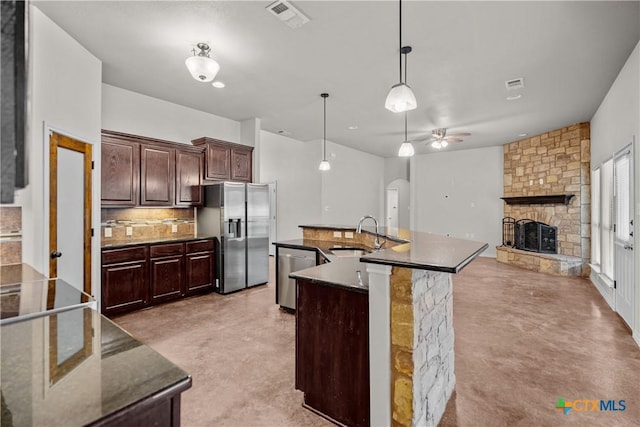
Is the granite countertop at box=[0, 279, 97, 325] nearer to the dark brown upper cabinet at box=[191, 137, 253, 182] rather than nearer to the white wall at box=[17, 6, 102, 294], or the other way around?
the white wall at box=[17, 6, 102, 294]

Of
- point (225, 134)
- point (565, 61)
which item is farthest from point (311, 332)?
point (225, 134)

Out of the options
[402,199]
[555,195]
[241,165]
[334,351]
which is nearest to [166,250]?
[241,165]

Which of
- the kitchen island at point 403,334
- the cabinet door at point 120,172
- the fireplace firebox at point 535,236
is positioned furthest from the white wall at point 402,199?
the kitchen island at point 403,334

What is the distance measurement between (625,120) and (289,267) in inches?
169

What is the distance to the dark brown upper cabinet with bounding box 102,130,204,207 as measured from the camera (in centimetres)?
393

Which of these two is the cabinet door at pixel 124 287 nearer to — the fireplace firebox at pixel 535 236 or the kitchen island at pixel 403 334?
the kitchen island at pixel 403 334

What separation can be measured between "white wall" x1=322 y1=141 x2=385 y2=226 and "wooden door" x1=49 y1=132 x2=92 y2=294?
4978mm

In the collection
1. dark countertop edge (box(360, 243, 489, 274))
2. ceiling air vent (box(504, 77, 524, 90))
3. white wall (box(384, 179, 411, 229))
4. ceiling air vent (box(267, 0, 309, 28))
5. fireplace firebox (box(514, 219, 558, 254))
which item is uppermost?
ceiling air vent (box(504, 77, 524, 90))

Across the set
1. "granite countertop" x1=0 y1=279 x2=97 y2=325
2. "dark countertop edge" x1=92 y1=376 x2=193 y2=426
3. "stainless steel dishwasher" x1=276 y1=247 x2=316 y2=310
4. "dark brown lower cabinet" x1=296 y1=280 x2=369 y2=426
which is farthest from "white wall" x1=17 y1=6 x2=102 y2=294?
"dark countertop edge" x1=92 y1=376 x2=193 y2=426

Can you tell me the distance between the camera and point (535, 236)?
6996 mm

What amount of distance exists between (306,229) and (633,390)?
361cm

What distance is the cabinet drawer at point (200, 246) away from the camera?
15.0ft

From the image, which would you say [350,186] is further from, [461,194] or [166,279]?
[166,279]

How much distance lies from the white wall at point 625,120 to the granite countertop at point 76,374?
4.27 metres
